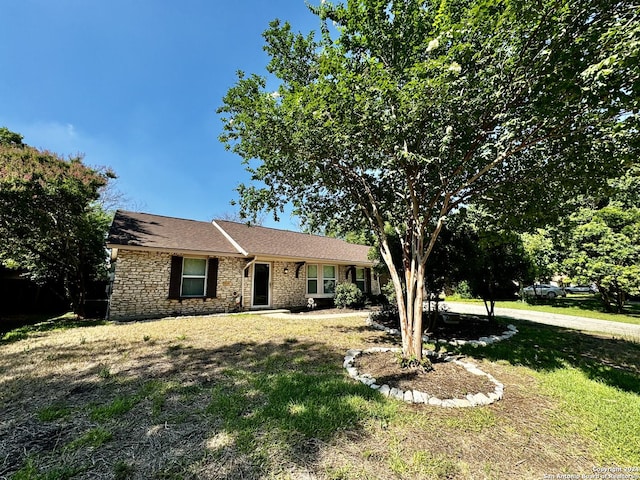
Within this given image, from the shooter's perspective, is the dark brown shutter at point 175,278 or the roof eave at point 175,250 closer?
the roof eave at point 175,250

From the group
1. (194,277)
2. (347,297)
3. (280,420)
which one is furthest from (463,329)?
(194,277)

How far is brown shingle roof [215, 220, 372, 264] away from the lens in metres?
12.7

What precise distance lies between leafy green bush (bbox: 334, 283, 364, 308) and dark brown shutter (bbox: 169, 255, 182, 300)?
7.11m

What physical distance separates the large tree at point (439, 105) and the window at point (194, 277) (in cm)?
624

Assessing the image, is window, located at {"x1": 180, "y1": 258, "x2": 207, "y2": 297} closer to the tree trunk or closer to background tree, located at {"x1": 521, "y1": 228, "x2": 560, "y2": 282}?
the tree trunk

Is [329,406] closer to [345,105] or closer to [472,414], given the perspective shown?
[472,414]

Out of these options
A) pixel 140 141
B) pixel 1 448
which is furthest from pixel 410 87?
pixel 140 141

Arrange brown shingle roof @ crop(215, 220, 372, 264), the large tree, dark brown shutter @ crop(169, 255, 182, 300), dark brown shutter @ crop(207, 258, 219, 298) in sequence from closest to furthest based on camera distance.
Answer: the large tree < dark brown shutter @ crop(169, 255, 182, 300) < dark brown shutter @ crop(207, 258, 219, 298) < brown shingle roof @ crop(215, 220, 372, 264)

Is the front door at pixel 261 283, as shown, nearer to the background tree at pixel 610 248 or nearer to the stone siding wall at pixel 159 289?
the stone siding wall at pixel 159 289

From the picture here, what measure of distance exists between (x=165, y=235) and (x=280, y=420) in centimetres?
1037

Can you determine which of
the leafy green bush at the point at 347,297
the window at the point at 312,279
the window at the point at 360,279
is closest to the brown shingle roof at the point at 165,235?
the window at the point at 312,279

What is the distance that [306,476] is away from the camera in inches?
90.1

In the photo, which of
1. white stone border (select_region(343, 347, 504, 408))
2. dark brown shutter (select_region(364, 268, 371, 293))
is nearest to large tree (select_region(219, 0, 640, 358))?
white stone border (select_region(343, 347, 504, 408))

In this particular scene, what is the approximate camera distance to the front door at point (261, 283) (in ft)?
41.4
